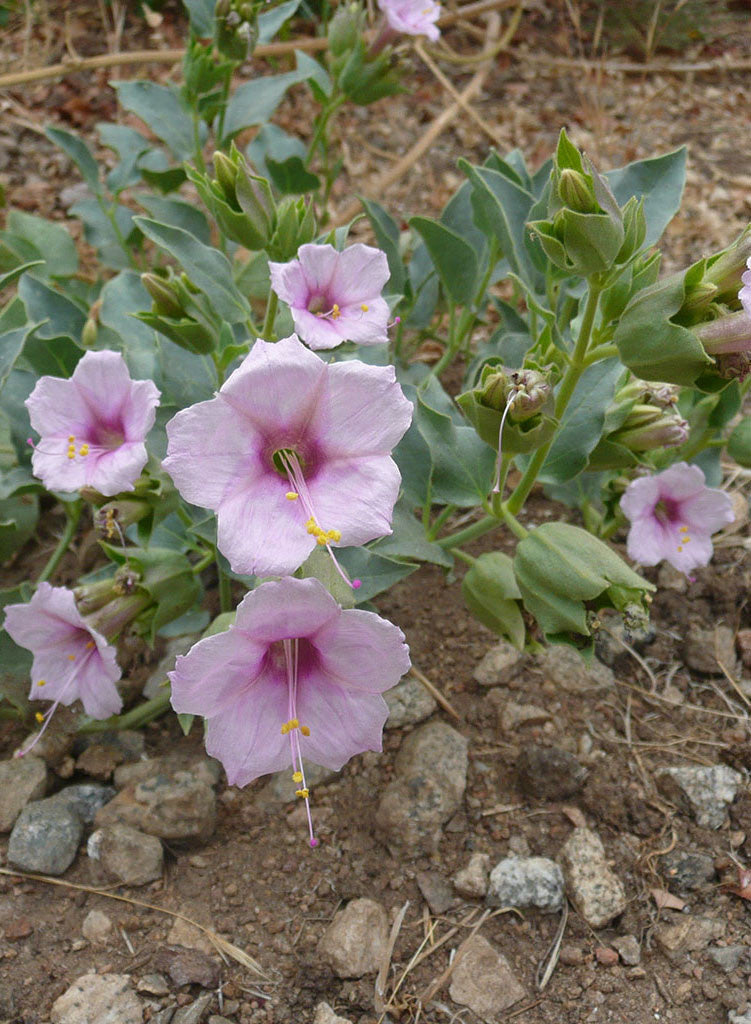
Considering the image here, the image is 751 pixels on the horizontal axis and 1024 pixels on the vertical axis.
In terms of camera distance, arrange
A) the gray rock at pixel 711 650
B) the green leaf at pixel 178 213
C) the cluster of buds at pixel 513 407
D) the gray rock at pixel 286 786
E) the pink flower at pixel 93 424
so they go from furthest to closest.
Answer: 1. the green leaf at pixel 178 213
2. the gray rock at pixel 711 650
3. the gray rock at pixel 286 786
4. the pink flower at pixel 93 424
5. the cluster of buds at pixel 513 407

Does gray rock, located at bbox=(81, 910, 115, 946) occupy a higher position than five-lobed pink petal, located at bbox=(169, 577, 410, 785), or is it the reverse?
five-lobed pink petal, located at bbox=(169, 577, 410, 785)

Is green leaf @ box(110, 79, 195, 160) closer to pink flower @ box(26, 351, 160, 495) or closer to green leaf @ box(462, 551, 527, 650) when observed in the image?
pink flower @ box(26, 351, 160, 495)

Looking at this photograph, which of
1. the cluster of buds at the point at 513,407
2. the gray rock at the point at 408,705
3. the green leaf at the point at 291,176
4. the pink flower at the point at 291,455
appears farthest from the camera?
the green leaf at the point at 291,176

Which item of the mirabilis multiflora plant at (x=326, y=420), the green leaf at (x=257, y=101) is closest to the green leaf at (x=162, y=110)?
the mirabilis multiflora plant at (x=326, y=420)

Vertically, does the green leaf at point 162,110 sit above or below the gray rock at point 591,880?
above

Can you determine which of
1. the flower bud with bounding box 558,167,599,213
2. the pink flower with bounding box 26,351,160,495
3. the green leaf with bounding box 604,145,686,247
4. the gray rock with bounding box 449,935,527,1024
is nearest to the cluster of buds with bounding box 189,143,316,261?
the pink flower with bounding box 26,351,160,495

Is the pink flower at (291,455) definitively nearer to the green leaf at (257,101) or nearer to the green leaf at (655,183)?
the green leaf at (655,183)
